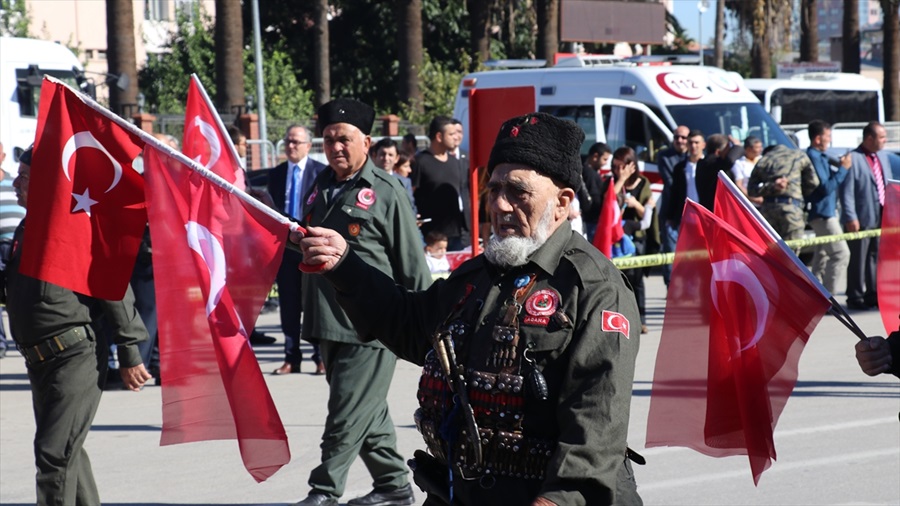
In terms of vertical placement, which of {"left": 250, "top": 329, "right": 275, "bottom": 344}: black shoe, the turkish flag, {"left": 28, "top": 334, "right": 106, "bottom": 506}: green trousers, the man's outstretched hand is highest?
the turkish flag

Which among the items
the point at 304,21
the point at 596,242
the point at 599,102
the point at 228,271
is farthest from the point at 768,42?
the point at 228,271

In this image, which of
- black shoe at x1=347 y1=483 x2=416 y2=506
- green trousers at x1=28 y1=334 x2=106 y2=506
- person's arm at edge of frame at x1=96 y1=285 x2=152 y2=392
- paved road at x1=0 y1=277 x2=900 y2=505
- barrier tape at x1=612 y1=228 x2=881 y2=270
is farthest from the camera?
barrier tape at x1=612 y1=228 x2=881 y2=270

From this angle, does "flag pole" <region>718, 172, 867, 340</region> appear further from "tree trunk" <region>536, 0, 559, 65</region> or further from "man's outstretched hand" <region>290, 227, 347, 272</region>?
"tree trunk" <region>536, 0, 559, 65</region>

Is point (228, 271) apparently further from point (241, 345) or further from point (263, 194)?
point (263, 194)

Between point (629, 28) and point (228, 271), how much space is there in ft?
96.6

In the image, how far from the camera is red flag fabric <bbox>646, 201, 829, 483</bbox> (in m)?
4.46

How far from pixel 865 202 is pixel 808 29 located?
91.4ft

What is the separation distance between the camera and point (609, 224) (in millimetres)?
12188

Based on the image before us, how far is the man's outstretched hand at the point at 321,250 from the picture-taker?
3.80 m

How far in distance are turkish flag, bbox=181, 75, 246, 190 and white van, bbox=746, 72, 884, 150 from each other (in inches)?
754

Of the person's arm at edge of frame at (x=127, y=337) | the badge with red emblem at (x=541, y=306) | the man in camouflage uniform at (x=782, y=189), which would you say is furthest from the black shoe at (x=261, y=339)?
the badge with red emblem at (x=541, y=306)

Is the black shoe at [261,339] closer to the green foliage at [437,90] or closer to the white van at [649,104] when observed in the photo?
the white van at [649,104]

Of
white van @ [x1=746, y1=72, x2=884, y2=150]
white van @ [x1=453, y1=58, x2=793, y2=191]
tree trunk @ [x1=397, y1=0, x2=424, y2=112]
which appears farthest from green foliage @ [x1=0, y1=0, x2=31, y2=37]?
white van @ [x1=453, y1=58, x2=793, y2=191]

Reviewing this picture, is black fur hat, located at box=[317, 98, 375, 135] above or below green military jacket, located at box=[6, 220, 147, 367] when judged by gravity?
above
